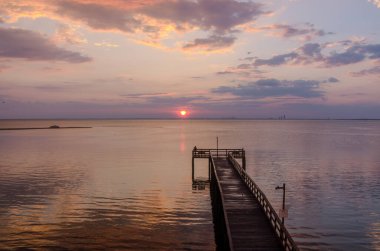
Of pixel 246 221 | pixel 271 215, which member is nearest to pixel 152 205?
pixel 246 221

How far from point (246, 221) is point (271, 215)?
154cm

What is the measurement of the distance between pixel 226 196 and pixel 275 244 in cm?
993

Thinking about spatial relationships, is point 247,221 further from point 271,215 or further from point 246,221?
point 271,215

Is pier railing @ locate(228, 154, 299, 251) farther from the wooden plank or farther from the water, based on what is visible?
the water

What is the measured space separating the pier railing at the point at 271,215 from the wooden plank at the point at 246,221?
0.29 meters

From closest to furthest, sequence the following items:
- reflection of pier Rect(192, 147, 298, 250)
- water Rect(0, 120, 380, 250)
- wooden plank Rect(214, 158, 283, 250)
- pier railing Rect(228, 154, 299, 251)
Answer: pier railing Rect(228, 154, 299, 251) < reflection of pier Rect(192, 147, 298, 250) < wooden plank Rect(214, 158, 283, 250) < water Rect(0, 120, 380, 250)

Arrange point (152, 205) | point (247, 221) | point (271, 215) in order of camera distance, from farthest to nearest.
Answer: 1. point (152, 205)
2. point (247, 221)
3. point (271, 215)

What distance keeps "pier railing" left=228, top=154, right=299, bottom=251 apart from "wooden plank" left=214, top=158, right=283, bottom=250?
11.3 inches

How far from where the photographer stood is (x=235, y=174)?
129 feet

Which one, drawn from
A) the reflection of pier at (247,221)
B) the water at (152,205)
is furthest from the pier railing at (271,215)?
the water at (152,205)

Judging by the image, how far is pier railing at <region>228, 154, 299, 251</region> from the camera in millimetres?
17836

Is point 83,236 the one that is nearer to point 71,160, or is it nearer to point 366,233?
point 366,233

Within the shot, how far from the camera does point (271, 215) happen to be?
72.0 feet

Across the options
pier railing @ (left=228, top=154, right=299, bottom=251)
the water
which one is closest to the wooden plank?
pier railing @ (left=228, top=154, right=299, bottom=251)
